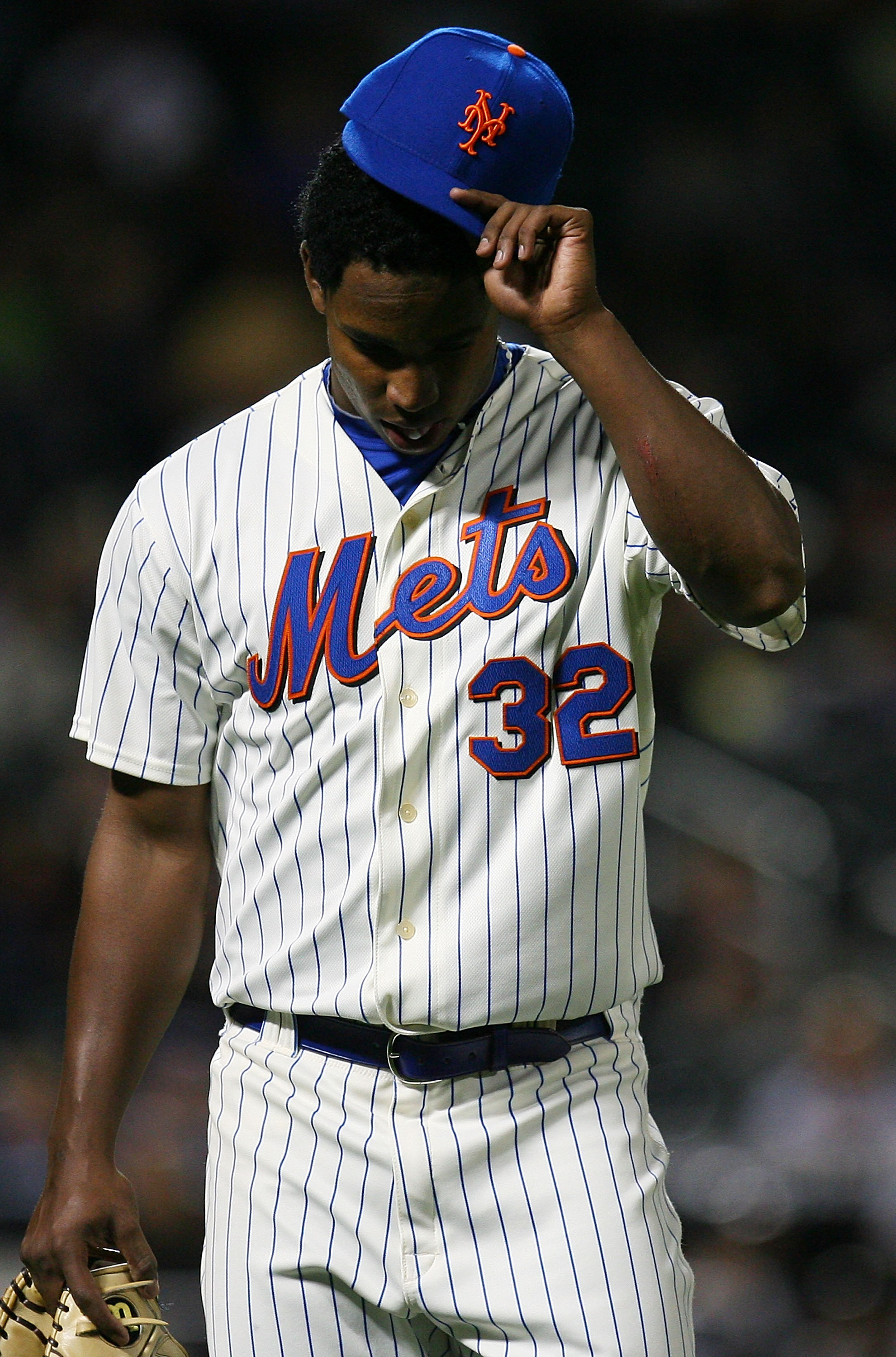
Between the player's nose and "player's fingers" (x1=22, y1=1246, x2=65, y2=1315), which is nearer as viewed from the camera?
the player's nose

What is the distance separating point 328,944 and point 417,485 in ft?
1.24

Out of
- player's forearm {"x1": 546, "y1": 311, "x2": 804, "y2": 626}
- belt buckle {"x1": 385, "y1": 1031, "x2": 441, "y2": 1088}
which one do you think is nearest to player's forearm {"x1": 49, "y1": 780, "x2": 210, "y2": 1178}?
belt buckle {"x1": 385, "y1": 1031, "x2": 441, "y2": 1088}

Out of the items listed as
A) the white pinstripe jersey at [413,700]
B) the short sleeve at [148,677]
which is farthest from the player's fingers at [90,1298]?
the short sleeve at [148,677]

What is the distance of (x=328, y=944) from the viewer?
1164 mm

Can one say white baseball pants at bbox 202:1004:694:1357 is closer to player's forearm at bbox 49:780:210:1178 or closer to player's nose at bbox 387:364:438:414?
player's forearm at bbox 49:780:210:1178

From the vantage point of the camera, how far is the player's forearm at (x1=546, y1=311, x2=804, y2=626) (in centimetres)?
102

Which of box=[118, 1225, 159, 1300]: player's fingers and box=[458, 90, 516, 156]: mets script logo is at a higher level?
box=[458, 90, 516, 156]: mets script logo

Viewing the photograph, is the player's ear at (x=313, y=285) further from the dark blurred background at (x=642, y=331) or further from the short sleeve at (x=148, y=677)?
the dark blurred background at (x=642, y=331)

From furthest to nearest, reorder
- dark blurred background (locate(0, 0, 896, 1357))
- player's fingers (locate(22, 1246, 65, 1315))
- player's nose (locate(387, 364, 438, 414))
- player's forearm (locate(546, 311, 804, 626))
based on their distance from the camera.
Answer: dark blurred background (locate(0, 0, 896, 1357))
player's fingers (locate(22, 1246, 65, 1315))
player's nose (locate(387, 364, 438, 414))
player's forearm (locate(546, 311, 804, 626))

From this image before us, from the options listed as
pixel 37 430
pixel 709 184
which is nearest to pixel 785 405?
pixel 709 184

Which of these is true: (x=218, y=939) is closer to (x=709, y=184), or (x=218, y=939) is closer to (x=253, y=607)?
(x=253, y=607)

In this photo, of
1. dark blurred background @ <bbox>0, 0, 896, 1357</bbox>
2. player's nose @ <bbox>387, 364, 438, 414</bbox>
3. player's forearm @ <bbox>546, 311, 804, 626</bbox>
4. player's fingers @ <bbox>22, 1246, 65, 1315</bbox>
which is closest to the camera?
player's forearm @ <bbox>546, 311, 804, 626</bbox>

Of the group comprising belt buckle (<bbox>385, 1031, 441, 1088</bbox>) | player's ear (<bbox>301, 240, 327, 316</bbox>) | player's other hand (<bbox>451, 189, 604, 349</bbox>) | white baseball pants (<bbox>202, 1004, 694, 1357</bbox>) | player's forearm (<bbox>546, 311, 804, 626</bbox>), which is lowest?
white baseball pants (<bbox>202, 1004, 694, 1357</bbox>)

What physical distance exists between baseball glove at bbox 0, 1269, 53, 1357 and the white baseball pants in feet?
0.62
